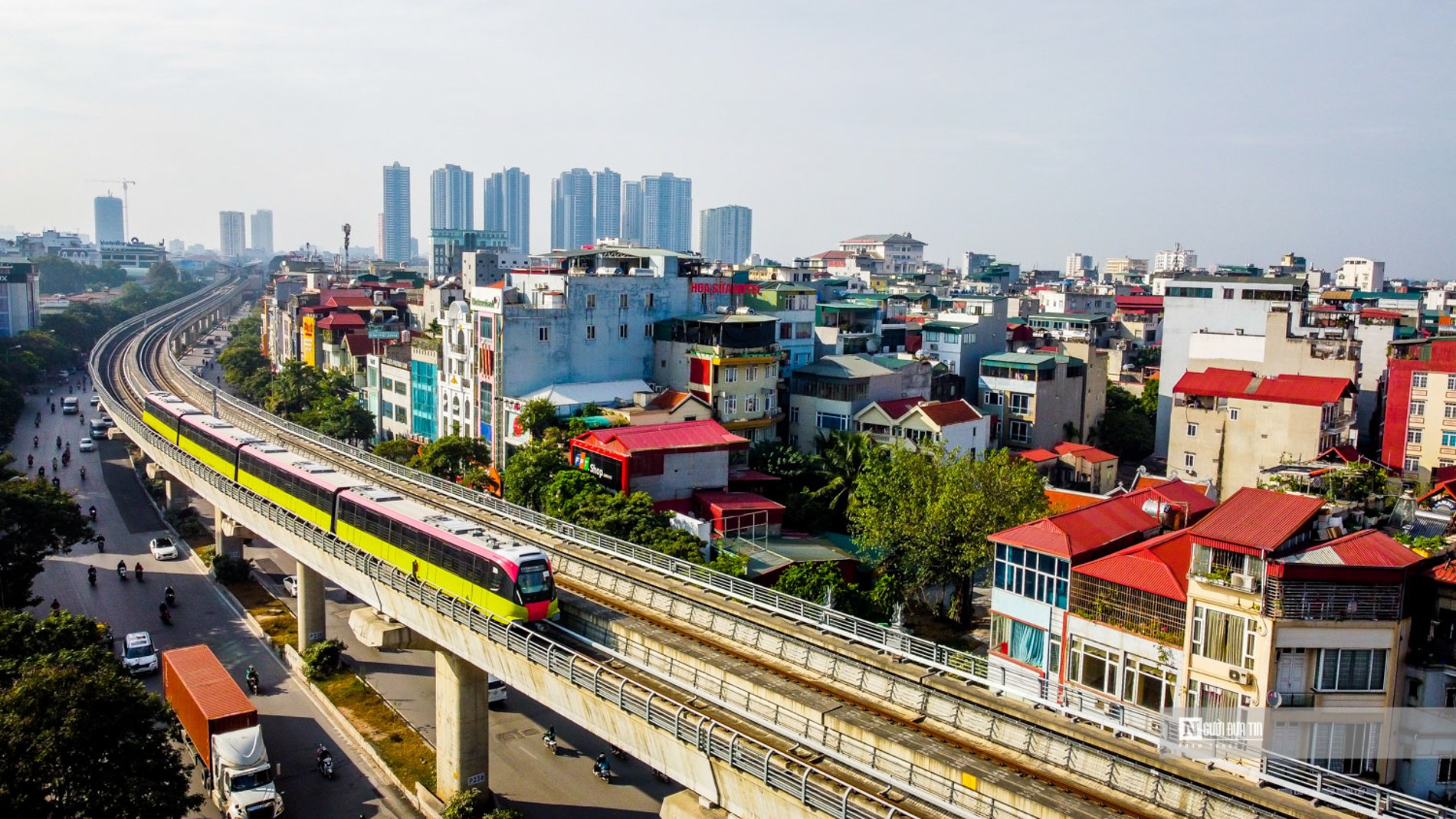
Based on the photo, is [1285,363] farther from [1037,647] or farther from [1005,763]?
[1005,763]

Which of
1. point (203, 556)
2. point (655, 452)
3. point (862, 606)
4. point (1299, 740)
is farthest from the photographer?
point (203, 556)

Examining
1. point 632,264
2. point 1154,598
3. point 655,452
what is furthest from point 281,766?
point 632,264

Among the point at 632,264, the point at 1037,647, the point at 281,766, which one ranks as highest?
the point at 632,264

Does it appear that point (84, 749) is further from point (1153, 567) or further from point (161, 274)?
point (161, 274)

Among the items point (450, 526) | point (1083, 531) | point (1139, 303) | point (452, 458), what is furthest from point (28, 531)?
point (1139, 303)

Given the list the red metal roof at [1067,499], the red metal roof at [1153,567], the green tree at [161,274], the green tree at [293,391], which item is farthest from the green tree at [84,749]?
the green tree at [161,274]

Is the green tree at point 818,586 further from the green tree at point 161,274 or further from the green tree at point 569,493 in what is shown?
the green tree at point 161,274
